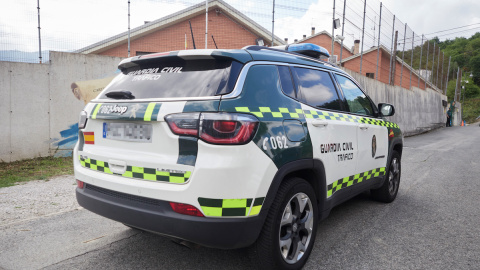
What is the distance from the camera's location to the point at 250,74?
2414 mm

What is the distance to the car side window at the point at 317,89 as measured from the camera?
2.93m

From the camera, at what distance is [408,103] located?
767 inches

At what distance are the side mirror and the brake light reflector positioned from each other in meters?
3.07

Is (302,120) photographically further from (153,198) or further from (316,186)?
(153,198)

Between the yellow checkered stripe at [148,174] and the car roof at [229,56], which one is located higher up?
the car roof at [229,56]

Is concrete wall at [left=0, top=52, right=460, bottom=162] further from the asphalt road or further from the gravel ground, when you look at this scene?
the asphalt road

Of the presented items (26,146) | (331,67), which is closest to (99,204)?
(331,67)

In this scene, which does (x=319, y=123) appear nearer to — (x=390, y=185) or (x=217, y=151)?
(x=217, y=151)

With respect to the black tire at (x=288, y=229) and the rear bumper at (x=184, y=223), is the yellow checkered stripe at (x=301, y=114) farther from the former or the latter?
the rear bumper at (x=184, y=223)

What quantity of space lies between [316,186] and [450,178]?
4.91 metres

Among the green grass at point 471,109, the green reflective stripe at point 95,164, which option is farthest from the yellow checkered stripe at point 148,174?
the green grass at point 471,109

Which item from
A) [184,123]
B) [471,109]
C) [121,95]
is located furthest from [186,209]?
[471,109]

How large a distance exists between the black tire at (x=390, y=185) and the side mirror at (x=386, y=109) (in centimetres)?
69

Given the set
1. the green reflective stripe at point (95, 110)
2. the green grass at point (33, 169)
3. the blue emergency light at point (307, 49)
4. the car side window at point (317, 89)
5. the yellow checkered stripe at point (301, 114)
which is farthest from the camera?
the green grass at point (33, 169)
